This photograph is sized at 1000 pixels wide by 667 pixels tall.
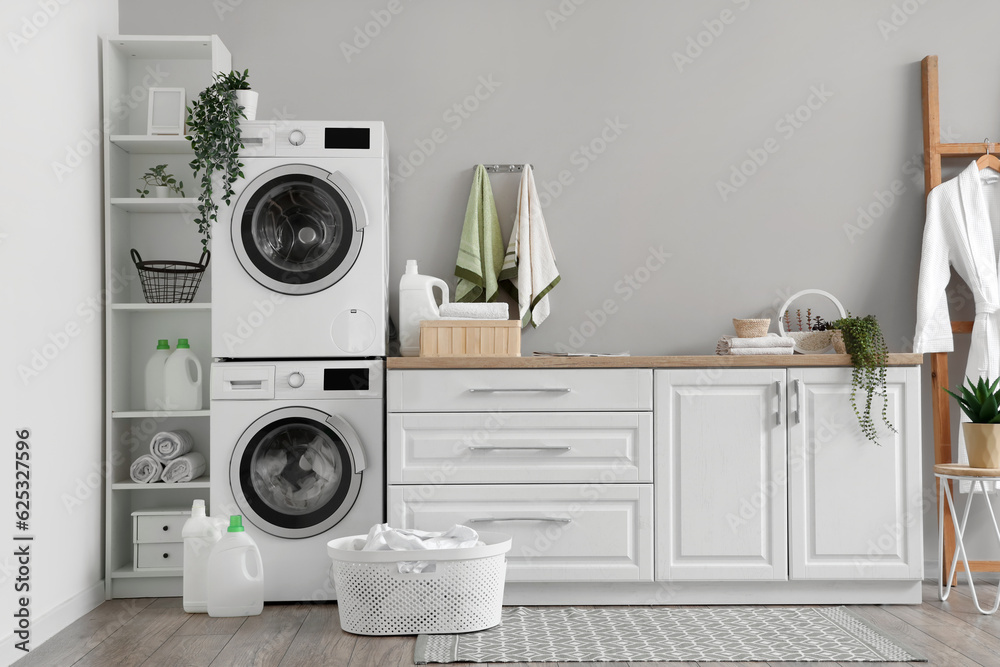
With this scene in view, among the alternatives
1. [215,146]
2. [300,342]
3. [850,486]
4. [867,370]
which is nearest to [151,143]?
[215,146]

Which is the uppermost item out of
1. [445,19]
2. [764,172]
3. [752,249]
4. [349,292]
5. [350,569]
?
[445,19]

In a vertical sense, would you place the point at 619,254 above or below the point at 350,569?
above

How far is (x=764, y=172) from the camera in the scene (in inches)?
130

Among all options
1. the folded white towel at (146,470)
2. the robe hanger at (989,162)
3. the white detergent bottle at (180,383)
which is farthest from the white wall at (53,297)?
the robe hanger at (989,162)

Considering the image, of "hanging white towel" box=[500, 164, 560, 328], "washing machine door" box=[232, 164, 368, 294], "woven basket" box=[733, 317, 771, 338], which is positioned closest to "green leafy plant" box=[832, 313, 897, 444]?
"woven basket" box=[733, 317, 771, 338]

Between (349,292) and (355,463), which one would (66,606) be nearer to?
(355,463)

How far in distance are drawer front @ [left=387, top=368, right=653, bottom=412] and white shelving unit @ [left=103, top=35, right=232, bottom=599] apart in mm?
896

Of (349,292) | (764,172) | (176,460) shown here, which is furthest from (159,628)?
(764,172)

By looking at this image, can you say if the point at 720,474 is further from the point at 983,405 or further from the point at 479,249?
the point at 479,249

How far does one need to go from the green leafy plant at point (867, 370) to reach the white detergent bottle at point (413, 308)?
1449 mm

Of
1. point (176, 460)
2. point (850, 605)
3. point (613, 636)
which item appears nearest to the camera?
point (613, 636)

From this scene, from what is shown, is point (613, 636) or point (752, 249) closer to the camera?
point (613, 636)

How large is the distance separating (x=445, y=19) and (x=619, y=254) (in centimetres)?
123

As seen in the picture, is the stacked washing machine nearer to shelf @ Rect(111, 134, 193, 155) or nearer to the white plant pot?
the white plant pot
